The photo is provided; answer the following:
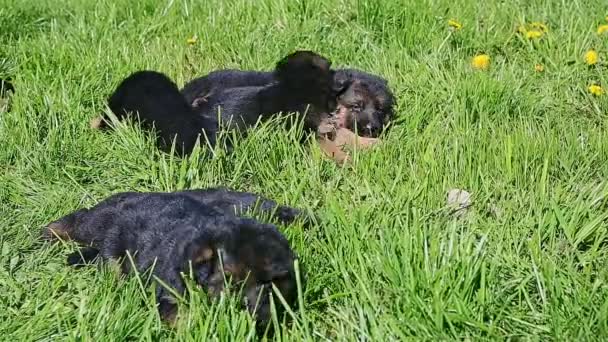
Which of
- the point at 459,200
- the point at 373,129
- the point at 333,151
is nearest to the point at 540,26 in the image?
the point at 373,129

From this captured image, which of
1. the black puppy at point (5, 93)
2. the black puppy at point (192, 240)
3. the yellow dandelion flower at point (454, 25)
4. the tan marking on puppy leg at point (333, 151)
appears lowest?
the tan marking on puppy leg at point (333, 151)

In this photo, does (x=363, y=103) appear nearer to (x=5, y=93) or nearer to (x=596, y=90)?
(x=596, y=90)

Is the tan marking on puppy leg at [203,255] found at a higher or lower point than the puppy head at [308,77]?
higher

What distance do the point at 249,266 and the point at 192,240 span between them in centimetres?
31

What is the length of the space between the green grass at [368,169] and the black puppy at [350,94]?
16 cm

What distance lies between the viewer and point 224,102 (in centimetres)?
561

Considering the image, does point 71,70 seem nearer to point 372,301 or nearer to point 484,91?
point 484,91

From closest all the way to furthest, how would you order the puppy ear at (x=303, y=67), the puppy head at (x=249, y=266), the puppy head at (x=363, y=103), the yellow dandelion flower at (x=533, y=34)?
the puppy head at (x=249, y=266)
the puppy head at (x=363, y=103)
the puppy ear at (x=303, y=67)
the yellow dandelion flower at (x=533, y=34)

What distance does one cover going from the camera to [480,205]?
4289 mm

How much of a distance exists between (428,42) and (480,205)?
2.44m

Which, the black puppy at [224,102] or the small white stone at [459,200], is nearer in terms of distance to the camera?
the small white stone at [459,200]

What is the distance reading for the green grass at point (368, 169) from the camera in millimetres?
3250

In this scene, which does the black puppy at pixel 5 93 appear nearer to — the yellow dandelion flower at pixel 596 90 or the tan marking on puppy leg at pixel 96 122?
the tan marking on puppy leg at pixel 96 122

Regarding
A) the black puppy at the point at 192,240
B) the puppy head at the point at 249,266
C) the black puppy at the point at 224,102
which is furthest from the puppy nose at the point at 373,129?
the puppy head at the point at 249,266
